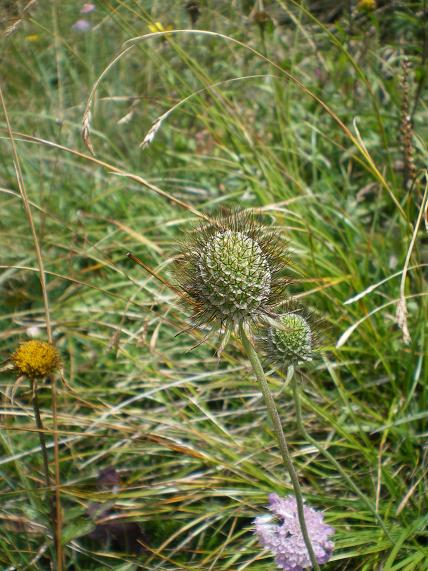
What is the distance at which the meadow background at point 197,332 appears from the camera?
1.67 metres

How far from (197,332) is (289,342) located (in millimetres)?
791

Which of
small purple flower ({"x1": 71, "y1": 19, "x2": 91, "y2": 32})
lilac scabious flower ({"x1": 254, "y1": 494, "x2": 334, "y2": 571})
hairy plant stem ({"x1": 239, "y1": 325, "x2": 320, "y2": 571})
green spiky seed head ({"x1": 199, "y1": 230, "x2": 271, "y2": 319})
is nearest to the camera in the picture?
hairy plant stem ({"x1": 239, "y1": 325, "x2": 320, "y2": 571})

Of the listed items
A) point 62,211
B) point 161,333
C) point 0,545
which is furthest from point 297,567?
point 62,211

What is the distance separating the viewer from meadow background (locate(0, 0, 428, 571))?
167cm

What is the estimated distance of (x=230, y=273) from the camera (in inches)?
45.3

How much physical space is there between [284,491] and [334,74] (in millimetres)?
1770

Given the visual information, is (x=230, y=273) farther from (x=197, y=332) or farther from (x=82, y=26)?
(x=82, y=26)

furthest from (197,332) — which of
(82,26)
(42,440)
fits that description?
(82,26)

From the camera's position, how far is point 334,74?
278cm

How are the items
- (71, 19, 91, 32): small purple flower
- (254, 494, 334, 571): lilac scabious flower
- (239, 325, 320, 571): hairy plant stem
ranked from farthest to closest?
(71, 19, 91, 32): small purple flower < (254, 494, 334, 571): lilac scabious flower < (239, 325, 320, 571): hairy plant stem

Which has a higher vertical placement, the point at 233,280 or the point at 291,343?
the point at 233,280

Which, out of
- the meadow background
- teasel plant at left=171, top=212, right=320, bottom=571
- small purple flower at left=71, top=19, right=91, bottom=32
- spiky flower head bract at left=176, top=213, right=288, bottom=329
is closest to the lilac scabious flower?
teasel plant at left=171, top=212, right=320, bottom=571

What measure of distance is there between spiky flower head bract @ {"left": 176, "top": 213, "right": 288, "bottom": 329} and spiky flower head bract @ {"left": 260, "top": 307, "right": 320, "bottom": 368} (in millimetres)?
68

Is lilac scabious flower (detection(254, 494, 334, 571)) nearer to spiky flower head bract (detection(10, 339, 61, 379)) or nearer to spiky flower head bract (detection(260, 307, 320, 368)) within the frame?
spiky flower head bract (detection(260, 307, 320, 368))
